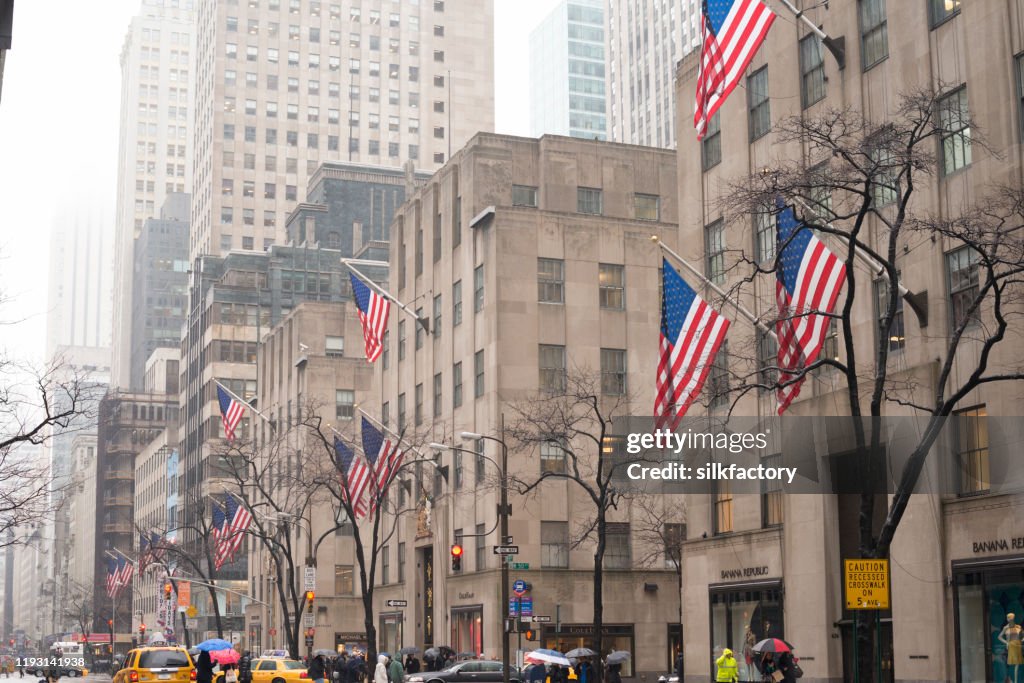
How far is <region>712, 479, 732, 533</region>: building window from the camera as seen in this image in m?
42.3

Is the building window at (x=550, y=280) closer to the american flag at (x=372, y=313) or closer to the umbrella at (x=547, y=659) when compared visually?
the american flag at (x=372, y=313)

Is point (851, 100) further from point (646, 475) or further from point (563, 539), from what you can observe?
point (563, 539)

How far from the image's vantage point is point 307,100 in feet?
555

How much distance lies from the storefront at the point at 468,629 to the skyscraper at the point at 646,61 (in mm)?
109106

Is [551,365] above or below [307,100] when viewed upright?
below

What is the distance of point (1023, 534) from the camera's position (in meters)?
29.8

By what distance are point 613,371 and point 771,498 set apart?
74.4ft

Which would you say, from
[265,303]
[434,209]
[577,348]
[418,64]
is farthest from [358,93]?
[577,348]

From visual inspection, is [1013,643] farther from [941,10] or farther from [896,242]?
[941,10]

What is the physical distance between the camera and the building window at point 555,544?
6022cm

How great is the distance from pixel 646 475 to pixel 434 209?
22.7 metres

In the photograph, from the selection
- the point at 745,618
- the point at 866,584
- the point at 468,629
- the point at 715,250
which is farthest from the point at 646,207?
the point at 866,584

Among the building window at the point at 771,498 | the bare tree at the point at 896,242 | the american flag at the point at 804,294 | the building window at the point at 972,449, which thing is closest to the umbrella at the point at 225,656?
the building window at the point at 771,498

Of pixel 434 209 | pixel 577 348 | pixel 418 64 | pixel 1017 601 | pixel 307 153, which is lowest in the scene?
pixel 1017 601
